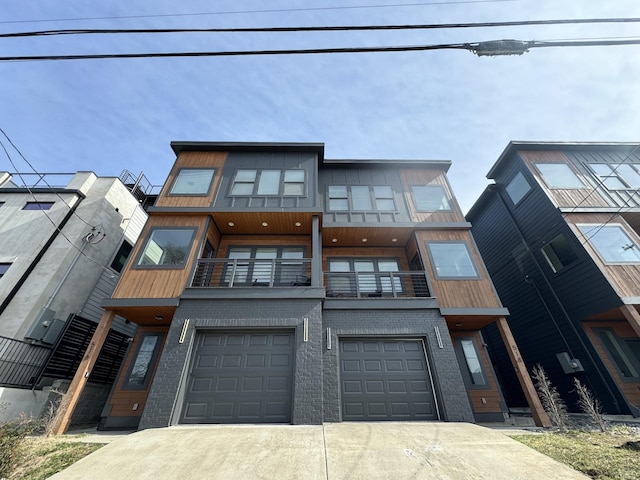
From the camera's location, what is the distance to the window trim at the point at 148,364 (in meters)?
8.86

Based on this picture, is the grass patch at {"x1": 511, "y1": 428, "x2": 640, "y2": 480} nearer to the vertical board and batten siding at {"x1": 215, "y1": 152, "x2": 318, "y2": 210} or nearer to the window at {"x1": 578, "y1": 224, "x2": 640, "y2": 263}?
the window at {"x1": 578, "y1": 224, "x2": 640, "y2": 263}

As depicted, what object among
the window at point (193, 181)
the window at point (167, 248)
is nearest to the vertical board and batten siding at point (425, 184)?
the window at point (193, 181)

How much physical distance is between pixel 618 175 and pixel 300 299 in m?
16.0

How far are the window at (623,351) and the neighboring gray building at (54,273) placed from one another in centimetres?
1899

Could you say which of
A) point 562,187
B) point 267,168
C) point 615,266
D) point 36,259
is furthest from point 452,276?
point 36,259

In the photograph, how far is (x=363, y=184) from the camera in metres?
12.6

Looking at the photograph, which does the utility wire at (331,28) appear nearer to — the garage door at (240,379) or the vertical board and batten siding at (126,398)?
the garage door at (240,379)

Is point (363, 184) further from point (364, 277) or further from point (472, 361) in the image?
point (472, 361)

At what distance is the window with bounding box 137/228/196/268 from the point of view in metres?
9.08

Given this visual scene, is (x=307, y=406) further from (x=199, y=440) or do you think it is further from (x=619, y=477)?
(x=619, y=477)

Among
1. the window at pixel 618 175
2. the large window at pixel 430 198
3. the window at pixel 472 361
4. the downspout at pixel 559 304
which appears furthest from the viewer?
the window at pixel 618 175

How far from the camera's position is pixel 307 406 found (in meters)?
6.73

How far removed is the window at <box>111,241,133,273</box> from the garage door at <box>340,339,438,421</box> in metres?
11.8

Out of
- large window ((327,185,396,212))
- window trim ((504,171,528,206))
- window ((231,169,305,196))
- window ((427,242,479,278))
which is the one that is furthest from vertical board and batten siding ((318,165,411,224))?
window trim ((504,171,528,206))
